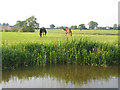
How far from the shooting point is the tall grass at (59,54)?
8.25 m

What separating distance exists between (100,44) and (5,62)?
20.1ft

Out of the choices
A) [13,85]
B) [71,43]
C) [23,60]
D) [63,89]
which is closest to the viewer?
[63,89]

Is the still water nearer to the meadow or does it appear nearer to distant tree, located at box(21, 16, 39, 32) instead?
the meadow

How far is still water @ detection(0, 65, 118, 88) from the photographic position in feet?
19.5

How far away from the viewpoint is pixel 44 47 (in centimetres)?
966

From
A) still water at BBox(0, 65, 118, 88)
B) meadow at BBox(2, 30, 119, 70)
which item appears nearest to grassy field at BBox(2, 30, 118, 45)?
meadow at BBox(2, 30, 119, 70)

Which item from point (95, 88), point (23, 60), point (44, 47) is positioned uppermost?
point (44, 47)

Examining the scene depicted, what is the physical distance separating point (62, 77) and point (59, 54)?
8.00 feet

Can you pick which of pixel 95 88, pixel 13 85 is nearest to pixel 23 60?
pixel 13 85

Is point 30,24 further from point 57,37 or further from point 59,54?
point 59,54

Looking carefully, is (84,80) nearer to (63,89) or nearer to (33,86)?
(63,89)

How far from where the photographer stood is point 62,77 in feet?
21.9

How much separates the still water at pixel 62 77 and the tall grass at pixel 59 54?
0.58m

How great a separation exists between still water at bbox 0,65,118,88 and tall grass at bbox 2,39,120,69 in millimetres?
582
